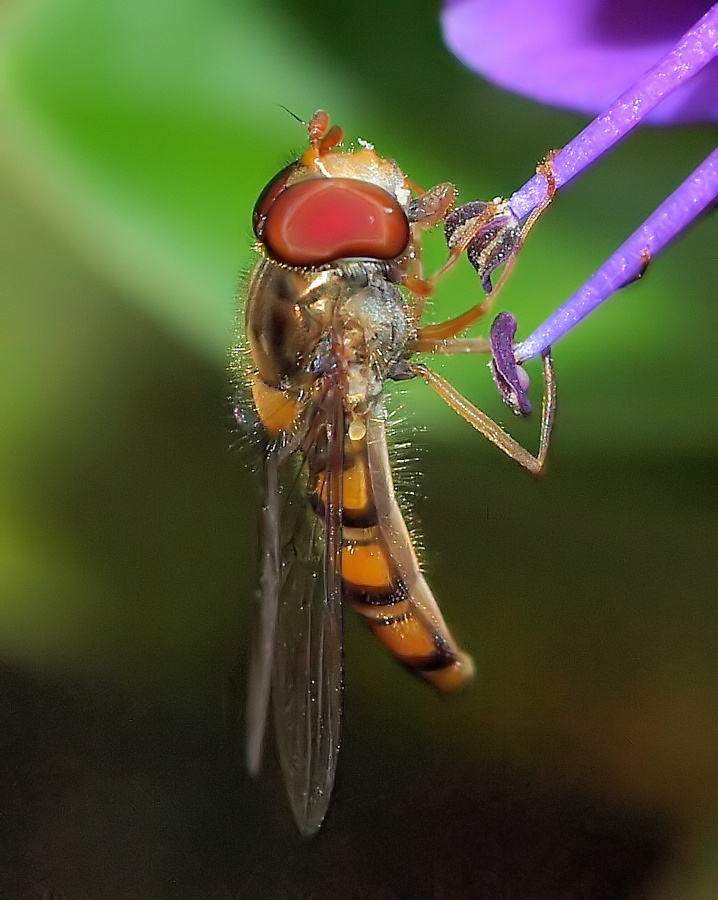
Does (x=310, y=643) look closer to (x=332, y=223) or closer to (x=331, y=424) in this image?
(x=331, y=424)

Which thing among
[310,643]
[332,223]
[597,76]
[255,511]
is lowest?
[310,643]

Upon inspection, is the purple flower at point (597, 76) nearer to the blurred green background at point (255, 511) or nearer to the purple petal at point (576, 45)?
the purple petal at point (576, 45)

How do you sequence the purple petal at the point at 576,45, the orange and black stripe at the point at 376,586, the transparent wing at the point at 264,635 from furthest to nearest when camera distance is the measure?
the purple petal at the point at 576,45 → the orange and black stripe at the point at 376,586 → the transparent wing at the point at 264,635

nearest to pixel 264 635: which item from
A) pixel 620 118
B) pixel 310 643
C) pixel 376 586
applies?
pixel 310 643

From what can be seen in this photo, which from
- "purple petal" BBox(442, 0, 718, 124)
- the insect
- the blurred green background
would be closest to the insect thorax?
the insect

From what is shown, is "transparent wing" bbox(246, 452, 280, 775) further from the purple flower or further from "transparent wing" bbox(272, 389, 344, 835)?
the purple flower

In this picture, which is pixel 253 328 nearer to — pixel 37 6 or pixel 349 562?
pixel 349 562

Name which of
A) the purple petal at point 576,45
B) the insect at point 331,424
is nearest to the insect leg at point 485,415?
the insect at point 331,424

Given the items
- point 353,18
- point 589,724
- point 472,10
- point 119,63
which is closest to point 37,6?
point 119,63
